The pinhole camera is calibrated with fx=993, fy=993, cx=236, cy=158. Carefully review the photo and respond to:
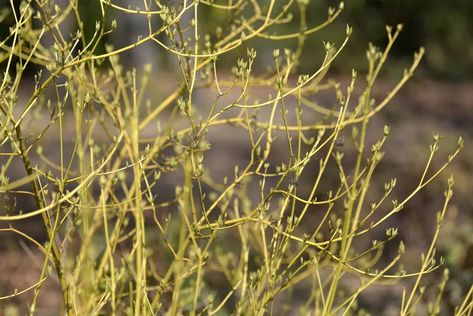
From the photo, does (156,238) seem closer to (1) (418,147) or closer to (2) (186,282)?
(2) (186,282)

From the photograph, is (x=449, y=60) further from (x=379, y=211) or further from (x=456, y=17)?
(x=379, y=211)

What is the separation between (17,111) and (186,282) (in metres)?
10.3

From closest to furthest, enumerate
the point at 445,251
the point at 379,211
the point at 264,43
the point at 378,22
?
1. the point at 445,251
2. the point at 379,211
3. the point at 378,22
4. the point at 264,43

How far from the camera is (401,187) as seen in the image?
25.2ft

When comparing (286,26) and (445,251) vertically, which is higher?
(445,251)

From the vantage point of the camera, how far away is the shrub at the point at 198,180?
7.45 ft

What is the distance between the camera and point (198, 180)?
7.16ft

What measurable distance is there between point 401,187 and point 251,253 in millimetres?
2748

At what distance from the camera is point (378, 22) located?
16.8 meters

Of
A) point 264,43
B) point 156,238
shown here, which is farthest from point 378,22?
point 156,238

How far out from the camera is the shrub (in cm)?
227

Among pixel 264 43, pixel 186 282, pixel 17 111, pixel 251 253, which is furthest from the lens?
pixel 264 43

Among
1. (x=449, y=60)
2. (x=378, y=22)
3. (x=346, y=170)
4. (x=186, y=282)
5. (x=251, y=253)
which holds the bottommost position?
(x=449, y=60)

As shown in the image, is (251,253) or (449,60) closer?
(251,253)
